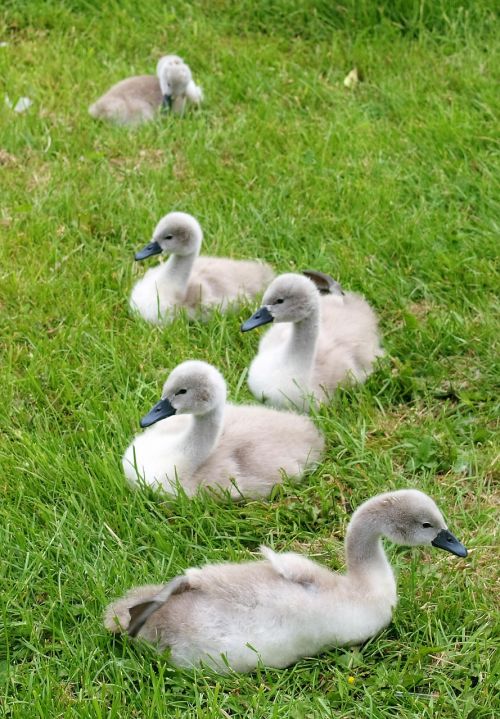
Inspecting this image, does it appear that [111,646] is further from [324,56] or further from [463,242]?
[324,56]

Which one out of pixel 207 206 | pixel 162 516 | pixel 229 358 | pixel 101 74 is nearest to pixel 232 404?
pixel 229 358

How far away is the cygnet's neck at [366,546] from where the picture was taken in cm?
345

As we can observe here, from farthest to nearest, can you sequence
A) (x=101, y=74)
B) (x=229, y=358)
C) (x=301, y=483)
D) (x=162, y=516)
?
1. (x=101, y=74)
2. (x=229, y=358)
3. (x=301, y=483)
4. (x=162, y=516)

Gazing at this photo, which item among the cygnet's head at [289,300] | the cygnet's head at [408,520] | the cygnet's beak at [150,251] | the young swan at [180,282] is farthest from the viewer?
the cygnet's beak at [150,251]

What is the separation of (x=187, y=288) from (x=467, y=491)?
1.68 m

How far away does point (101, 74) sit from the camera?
715 cm

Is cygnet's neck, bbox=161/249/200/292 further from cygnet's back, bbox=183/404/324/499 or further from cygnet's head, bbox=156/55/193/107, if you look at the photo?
cygnet's head, bbox=156/55/193/107

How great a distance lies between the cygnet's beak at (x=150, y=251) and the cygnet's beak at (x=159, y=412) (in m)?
1.26

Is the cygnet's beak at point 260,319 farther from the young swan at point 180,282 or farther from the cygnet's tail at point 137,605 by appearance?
the cygnet's tail at point 137,605

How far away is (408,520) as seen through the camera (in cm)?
349

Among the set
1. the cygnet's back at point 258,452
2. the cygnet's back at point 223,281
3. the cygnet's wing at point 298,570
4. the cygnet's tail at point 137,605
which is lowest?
the cygnet's back at point 223,281

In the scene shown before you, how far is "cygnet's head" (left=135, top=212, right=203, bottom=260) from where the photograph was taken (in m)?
5.02

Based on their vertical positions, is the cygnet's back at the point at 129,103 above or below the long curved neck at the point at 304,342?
below

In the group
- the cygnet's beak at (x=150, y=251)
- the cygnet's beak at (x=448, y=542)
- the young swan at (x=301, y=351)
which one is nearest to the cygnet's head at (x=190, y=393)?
the young swan at (x=301, y=351)
